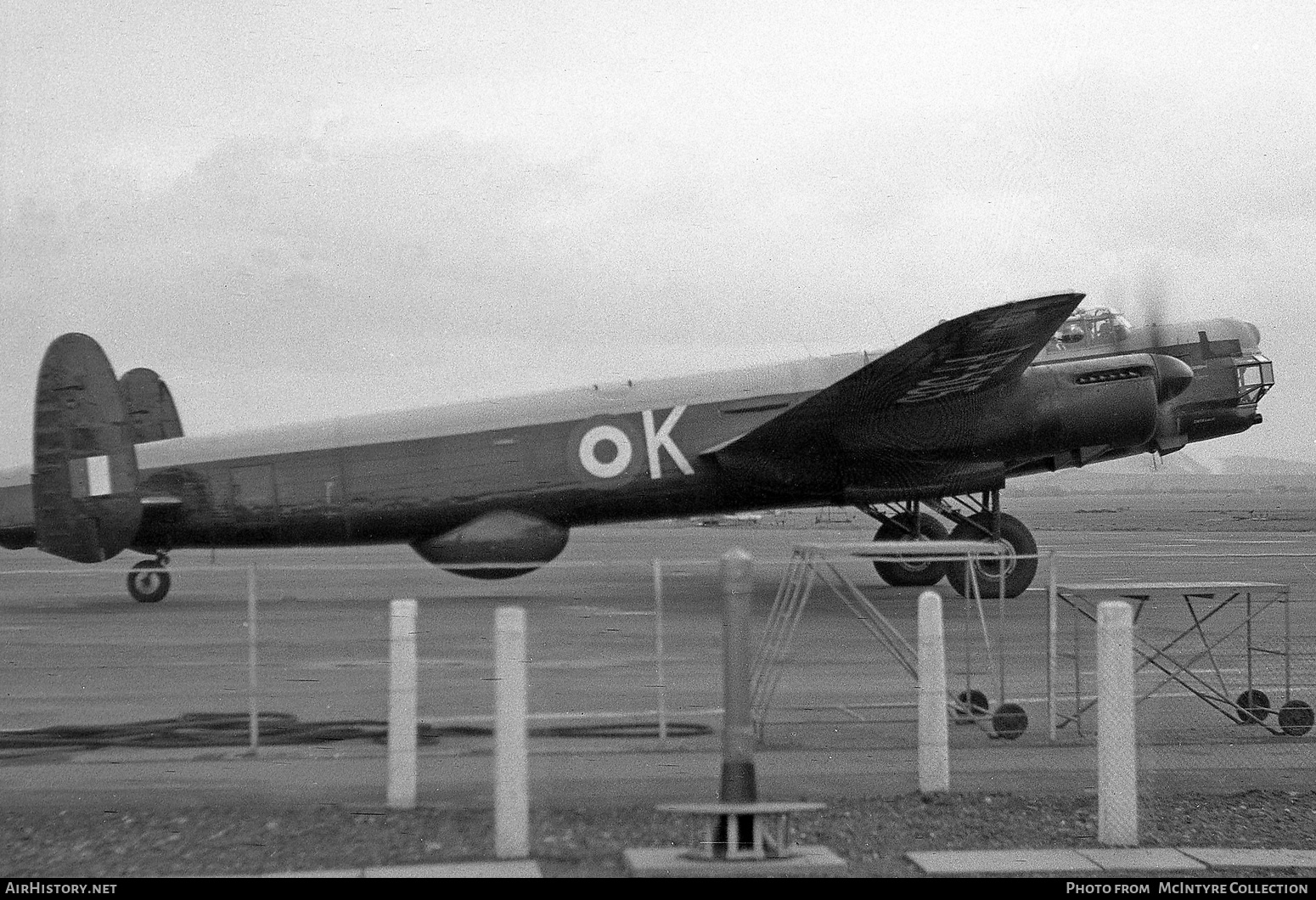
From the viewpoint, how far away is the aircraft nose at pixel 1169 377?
60.2 feet

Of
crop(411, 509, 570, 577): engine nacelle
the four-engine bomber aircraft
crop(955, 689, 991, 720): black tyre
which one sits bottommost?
crop(955, 689, 991, 720): black tyre

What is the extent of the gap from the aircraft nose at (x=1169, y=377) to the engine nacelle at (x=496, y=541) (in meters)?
8.94

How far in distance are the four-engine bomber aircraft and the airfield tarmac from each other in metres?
4.44

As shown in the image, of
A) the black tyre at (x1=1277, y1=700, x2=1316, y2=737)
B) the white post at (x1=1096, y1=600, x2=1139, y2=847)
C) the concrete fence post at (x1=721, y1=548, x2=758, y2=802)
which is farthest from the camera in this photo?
the black tyre at (x1=1277, y1=700, x2=1316, y2=737)

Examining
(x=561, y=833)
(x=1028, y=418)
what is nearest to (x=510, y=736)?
(x=561, y=833)

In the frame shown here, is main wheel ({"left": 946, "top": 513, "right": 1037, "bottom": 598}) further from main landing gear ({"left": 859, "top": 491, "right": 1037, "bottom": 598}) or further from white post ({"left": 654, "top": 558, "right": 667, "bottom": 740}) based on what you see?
white post ({"left": 654, "top": 558, "right": 667, "bottom": 740})

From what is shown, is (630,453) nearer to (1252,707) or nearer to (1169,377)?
(1169,377)

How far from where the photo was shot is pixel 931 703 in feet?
24.5

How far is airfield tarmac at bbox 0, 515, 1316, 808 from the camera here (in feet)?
24.4

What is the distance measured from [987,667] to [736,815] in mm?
4479

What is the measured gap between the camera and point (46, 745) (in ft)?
27.0

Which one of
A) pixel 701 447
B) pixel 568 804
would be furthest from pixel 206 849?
pixel 701 447

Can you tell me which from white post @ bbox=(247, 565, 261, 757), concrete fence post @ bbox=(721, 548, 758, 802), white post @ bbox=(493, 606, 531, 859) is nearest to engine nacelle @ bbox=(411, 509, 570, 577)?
white post @ bbox=(247, 565, 261, 757)

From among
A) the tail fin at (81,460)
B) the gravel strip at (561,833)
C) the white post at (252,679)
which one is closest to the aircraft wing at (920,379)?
the tail fin at (81,460)
